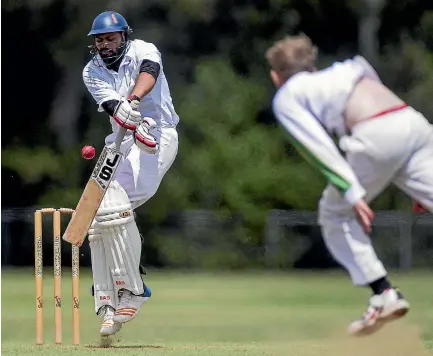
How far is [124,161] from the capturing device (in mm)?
7211

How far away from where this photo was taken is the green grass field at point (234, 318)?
6582 mm

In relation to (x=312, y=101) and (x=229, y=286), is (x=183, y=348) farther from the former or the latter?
(x=229, y=286)

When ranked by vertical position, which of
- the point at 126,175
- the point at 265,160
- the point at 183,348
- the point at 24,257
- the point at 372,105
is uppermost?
the point at 372,105

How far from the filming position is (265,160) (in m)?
18.7

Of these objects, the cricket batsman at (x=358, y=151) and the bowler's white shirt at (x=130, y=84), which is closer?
the cricket batsman at (x=358, y=151)

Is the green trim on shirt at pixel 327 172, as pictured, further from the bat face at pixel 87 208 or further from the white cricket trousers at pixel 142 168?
the white cricket trousers at pixel 142 168

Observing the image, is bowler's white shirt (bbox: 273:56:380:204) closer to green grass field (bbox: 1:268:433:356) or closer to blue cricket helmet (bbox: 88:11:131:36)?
green grass field (bbox: 1:268:433:356)

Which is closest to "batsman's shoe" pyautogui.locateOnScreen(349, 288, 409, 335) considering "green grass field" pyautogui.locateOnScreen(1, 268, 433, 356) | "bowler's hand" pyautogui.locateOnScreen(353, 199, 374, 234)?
"bowler's hand" pyautogui.locateOnScreen(353, 199, 374, 234)

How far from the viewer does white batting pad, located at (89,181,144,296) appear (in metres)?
7.06

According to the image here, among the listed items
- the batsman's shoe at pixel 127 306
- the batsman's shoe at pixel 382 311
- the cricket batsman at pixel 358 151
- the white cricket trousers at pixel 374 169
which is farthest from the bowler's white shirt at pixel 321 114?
the batsman's shoe at pixel 127 306

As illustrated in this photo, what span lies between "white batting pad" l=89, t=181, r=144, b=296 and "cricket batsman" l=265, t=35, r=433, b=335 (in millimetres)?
1798

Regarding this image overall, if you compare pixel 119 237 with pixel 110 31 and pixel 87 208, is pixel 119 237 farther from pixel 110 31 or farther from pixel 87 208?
pixel 110 31

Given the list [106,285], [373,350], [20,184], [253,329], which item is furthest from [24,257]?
[373,350]

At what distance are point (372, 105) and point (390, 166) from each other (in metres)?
0.27
